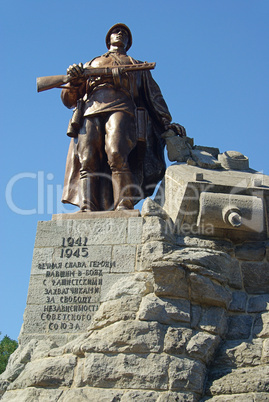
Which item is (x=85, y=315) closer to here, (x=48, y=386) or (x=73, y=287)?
(x=73, y=287)

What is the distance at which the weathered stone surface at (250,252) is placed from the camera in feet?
22.7

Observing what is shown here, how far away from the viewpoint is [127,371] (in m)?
5.61

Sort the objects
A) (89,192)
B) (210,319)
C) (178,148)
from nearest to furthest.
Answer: (210,319) < (89,192) < (178,148)

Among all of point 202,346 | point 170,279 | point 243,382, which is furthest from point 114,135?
point 243,382

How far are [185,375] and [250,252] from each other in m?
1.91

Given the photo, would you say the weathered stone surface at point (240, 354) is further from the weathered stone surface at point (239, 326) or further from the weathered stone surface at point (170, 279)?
the weathered stone surface at point (170, 279)

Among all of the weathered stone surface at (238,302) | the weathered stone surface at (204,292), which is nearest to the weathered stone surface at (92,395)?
the weathered stone surface at (204,292)

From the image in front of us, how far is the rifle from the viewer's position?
8.24 metres

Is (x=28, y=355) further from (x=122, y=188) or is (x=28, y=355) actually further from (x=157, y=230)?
(x=122, y=188)

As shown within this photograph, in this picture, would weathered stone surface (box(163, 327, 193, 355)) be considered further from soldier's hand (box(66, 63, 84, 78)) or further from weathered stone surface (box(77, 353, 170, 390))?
soldier's hand (box(66, 63, 84, 78))

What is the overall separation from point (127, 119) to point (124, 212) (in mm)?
1495

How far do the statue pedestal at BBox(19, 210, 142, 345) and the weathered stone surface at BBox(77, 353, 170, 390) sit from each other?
902mm

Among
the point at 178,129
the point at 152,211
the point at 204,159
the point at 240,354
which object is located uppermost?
the point at 178,129

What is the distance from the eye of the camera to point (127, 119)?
8.12 metres
